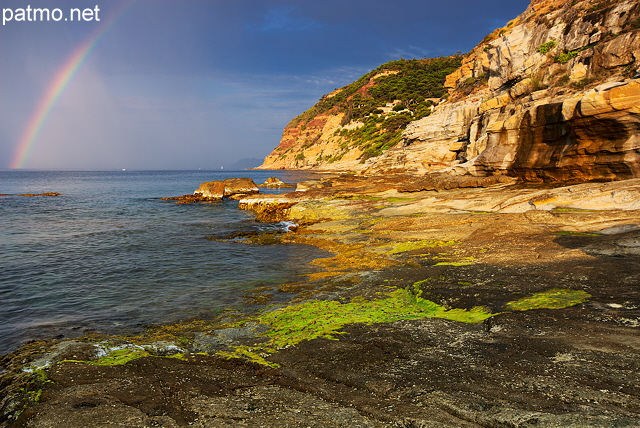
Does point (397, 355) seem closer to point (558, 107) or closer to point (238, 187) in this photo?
point (558, 107)

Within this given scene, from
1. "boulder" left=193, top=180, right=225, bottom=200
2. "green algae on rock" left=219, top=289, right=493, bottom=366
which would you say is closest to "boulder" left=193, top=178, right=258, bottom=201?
"boulder" left=193, top=180, right=225, bottom=200

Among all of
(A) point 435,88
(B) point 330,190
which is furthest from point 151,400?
(A) point 435,88

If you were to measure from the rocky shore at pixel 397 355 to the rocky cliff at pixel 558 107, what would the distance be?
363 inches

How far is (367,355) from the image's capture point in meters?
6.27

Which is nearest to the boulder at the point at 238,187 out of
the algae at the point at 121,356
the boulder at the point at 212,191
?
the boulder at the point at 212,191

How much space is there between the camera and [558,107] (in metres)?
22.5

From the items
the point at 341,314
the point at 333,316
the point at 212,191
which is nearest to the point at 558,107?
the point at 341,314

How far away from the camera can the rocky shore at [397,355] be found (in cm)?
448

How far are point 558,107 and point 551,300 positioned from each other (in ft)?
63.2

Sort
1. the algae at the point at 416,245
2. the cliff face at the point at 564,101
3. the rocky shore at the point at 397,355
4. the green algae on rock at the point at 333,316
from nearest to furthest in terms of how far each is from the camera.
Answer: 1. the rocky shore at the point at 397,355
2. the green algae on rock at the point at 333,316
3. the algae at the point at 416,245
4. the cliff face at the point at 564,101

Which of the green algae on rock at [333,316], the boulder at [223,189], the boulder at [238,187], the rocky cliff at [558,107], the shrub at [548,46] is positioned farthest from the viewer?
the boulder at [238,187]

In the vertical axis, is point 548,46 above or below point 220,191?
above

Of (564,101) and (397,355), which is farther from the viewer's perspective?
(564,101)

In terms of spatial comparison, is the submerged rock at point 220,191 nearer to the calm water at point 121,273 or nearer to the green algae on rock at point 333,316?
the calm water at point 121,273
